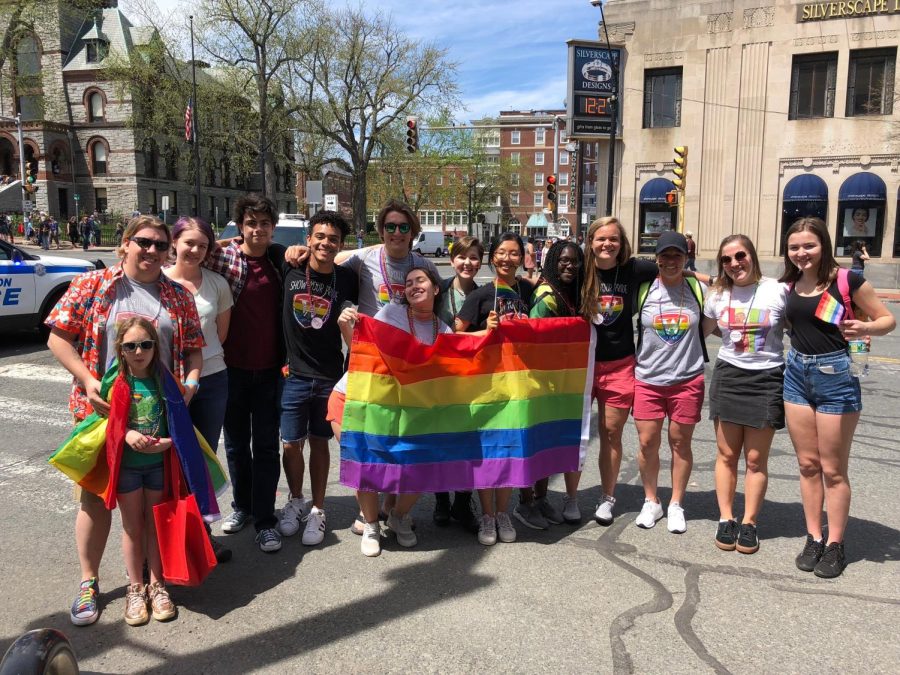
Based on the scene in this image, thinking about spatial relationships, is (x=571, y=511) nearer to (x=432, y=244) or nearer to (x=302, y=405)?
(x=302, y=405)

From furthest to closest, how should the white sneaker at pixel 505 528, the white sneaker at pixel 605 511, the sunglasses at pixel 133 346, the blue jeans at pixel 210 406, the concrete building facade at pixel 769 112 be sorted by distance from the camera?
the concrete building facade at pixel 769 112 < the white sneaker at pixel 605 511 < the white sneaker at pixel 505 528 < the blue jeans at pixel 210 406 < the sunglasses at pixel 133 346

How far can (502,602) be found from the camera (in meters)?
3.41

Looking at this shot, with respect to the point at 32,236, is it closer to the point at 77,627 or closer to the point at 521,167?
the point at 77,627

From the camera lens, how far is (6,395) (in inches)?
303

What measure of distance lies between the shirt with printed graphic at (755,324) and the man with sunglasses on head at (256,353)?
2.71 metres

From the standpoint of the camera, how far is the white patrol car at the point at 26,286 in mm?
9867

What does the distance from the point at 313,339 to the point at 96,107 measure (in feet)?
197

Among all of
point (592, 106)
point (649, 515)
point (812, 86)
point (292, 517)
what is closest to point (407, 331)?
point (292, 517)

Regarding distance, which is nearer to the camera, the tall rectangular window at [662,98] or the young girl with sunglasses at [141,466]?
the young girl with sunglasses at [141,466]

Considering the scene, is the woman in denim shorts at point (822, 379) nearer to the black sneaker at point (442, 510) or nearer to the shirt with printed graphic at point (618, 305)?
the shirt with printed graphic at point (618, 305)

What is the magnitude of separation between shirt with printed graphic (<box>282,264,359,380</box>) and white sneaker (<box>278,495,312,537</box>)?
34.8 inches

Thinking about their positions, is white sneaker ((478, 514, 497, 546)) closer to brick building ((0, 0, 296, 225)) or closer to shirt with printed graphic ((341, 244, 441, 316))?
shirt with printed graphic ((341, 244, 441, 316))

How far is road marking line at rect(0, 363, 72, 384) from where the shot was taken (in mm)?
8516

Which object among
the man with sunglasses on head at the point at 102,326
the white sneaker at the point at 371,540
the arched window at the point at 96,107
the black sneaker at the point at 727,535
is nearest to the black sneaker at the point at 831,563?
the black sneaker at the point at 727,535
